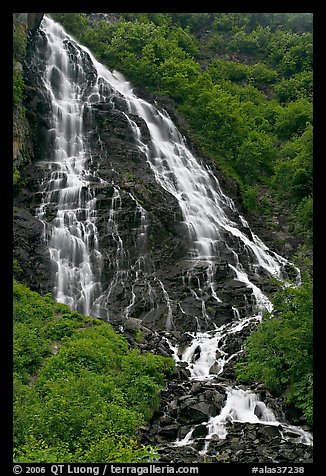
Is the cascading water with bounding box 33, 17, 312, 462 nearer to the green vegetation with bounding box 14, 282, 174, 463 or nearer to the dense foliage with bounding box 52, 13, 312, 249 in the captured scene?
the green vegetation with bounding box 14, 282, 174, 463

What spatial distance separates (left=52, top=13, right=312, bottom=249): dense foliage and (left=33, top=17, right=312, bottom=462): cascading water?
3300 millimetres

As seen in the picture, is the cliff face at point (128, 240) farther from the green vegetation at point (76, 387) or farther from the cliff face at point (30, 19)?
the cliff face at point (30, 19)

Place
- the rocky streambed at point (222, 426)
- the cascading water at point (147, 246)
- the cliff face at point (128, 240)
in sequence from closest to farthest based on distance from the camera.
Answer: the rocky streambed at point (222, 426), the cascading water at point (147, 246), the cliff face at point (128, 240)

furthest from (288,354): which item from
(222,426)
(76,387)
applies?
(76,387)

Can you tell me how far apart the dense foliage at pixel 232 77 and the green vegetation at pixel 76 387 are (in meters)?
12.6

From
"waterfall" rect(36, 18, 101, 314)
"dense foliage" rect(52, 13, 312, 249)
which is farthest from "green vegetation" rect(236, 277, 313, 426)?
"dense foliage" rect(52, 13, 312, 249)

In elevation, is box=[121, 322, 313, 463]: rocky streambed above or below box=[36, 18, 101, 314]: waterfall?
below

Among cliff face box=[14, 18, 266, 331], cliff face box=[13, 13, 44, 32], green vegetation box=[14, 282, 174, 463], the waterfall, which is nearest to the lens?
green vegetation box=[14, 282, 174, 463]

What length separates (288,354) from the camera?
1253 centimetres

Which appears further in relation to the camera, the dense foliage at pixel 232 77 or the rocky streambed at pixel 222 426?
the dense foliage at pixel 232 77

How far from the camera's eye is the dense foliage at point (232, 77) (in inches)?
1237

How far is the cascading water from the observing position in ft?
55.1

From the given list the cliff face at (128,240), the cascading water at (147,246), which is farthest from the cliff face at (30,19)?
the cliff face at (128,240)

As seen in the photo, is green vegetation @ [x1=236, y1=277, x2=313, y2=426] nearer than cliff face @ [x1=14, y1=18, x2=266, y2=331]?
Yes
